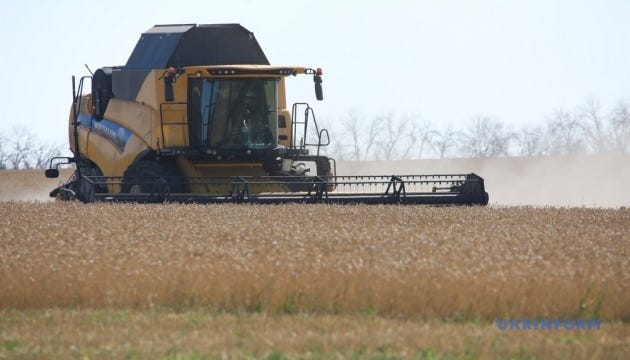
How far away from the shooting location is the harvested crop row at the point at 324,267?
911cm

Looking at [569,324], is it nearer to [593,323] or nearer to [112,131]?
[593,323]

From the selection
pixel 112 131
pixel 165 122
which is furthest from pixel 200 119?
pixel 112 131

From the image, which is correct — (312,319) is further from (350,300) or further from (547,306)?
(547,306)

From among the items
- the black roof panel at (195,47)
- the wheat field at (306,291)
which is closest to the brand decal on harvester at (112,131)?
the black roof panel at (195,47)

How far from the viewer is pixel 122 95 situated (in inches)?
810

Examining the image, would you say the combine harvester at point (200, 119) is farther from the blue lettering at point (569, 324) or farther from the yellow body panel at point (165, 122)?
the blue lettering at point (569, 324)

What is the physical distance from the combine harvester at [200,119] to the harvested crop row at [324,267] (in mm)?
5466

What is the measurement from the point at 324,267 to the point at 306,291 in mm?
642

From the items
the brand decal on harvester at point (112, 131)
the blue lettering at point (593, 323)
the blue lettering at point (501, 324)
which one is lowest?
the blue lettering at point (593, 323)

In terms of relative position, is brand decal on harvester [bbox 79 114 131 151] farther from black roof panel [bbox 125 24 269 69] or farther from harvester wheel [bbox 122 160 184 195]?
black roof panel [bbox 125 24 269 69]

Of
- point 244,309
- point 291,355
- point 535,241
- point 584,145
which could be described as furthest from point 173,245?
point 584,145

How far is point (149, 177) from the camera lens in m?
19.8

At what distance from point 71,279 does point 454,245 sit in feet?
12.6

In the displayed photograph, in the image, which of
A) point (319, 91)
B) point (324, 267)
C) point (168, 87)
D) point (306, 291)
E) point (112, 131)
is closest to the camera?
point (306, 291)
